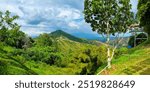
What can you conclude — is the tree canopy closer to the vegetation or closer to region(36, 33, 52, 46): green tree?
the vegetation

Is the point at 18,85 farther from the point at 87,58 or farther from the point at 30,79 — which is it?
the point at 87,58

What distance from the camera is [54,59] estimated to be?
397 feet

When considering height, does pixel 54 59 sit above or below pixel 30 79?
below

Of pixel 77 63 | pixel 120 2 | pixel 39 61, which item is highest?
pixel 120 2

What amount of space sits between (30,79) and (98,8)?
35555 mm

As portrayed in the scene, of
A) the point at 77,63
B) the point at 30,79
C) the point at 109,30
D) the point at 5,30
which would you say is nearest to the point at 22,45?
the point at 5,30

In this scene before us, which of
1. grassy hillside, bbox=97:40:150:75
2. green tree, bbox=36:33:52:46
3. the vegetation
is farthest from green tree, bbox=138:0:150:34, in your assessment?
green tree, bbox=36:33:52:46

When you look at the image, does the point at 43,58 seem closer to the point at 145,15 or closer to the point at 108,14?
the point at 108,14

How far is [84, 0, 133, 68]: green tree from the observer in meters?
45.7

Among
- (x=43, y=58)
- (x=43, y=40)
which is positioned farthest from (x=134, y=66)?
(x=43, y=40)

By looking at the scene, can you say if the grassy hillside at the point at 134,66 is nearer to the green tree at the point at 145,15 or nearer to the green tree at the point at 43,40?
the green tree at the point at 145,15

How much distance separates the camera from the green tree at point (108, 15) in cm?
4571

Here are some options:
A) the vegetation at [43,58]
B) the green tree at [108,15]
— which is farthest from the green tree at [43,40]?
the green tree at [108,15]

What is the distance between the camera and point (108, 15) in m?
46.6
